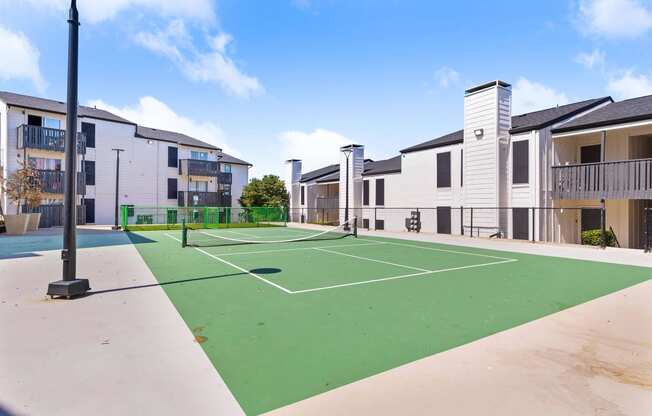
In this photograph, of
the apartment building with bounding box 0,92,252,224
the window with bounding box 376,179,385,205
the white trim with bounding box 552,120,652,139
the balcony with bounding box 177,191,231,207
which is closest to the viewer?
the white trim with bounding box 552,120,652,139

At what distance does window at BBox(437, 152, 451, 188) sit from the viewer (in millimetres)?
23734

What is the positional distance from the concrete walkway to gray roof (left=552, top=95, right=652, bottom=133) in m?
19.7

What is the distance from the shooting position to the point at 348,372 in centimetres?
355

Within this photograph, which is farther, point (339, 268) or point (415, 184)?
point (415, 184)

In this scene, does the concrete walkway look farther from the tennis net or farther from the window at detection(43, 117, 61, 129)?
the window at detection(43, 117, 61, 129)

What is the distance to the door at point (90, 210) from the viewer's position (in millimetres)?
32406

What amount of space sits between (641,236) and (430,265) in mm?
14917

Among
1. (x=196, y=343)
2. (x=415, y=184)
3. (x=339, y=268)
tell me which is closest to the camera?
(x=196, y=343)

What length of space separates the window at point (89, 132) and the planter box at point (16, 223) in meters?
15.6

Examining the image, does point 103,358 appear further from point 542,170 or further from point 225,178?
point 225,178

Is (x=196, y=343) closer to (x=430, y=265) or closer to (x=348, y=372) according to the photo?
(x=348, y=372)

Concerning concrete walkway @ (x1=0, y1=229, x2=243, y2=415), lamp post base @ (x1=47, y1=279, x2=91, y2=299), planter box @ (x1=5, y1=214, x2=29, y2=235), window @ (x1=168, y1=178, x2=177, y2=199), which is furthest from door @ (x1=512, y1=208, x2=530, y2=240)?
window @ (x1=168, y1=178, x2=177, y2=199)

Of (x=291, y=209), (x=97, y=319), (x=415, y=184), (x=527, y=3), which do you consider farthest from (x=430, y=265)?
(x=291, y=209)

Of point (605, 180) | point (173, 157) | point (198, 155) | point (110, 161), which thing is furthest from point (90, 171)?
point (605, 180)
